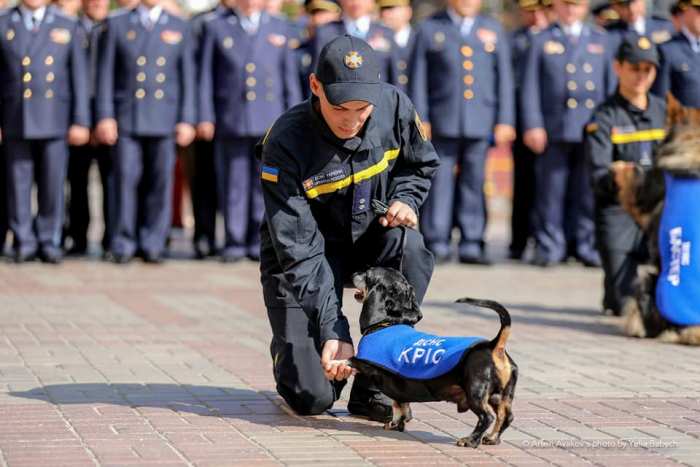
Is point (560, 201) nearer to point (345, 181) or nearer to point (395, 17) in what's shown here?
point (395, 17)

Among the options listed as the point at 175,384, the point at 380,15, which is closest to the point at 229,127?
the point at 380,15

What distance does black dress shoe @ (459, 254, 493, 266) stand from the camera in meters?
12.9

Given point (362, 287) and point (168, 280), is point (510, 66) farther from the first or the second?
point (362, 287)

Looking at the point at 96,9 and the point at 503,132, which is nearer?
the point at 503,132

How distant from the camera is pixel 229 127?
12.7 metres

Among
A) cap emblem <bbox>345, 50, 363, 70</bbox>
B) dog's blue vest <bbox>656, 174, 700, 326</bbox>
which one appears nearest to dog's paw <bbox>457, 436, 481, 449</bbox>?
cap emblem <bbox>345, 50, 363, 70</bbox>

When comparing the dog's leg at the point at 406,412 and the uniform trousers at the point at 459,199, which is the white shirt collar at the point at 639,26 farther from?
the dog's leg at the point at 406,412

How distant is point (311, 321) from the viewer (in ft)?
19.5

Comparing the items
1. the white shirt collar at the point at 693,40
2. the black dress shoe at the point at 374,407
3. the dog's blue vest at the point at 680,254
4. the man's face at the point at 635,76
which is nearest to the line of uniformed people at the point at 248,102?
the white shirt collar at the point at 693,40

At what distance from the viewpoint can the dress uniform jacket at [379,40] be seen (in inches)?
497

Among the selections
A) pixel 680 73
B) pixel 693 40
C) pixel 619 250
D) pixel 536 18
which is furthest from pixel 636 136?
pixel 536 18

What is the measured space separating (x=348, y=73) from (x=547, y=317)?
4.45 metres

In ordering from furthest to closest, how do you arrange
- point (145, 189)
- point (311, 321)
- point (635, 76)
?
point (145, 189)
point (635, 76)
point (311, 321)

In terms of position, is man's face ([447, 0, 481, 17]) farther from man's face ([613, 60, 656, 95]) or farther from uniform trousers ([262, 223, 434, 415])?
uniform trousers ([262, 223, 434, 415])
